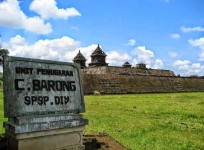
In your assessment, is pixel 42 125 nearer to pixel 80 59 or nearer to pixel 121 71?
pixel 121 71

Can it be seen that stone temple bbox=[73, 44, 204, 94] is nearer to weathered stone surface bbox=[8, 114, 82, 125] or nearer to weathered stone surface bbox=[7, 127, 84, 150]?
weathered stone surface bbox=[7, 127, 84, 150]

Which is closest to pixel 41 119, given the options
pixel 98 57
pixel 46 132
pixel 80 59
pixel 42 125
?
pixel 42 125

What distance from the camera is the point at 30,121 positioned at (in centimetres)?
537

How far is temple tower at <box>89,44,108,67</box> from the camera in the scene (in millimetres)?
54406

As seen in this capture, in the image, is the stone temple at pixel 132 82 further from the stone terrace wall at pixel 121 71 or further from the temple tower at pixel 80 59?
the temple tower at pixel 80 59

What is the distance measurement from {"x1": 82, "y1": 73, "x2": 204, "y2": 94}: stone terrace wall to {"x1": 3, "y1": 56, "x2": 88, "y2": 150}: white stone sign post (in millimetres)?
22959

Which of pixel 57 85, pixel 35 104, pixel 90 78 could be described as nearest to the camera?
pixel 35 104

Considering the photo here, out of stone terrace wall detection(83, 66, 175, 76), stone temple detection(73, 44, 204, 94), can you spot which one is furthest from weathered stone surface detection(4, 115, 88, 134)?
stone terrace wall detection(83, 66, 175, 76)

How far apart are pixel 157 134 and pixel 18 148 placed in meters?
4.85

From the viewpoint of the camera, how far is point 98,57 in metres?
54.7

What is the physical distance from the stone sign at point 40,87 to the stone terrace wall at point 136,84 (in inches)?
901

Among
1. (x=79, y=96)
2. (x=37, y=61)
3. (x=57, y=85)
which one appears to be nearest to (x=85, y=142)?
(x=79, y=96)

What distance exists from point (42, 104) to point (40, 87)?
0.34m

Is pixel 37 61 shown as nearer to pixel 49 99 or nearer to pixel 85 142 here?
pixel 49 99
